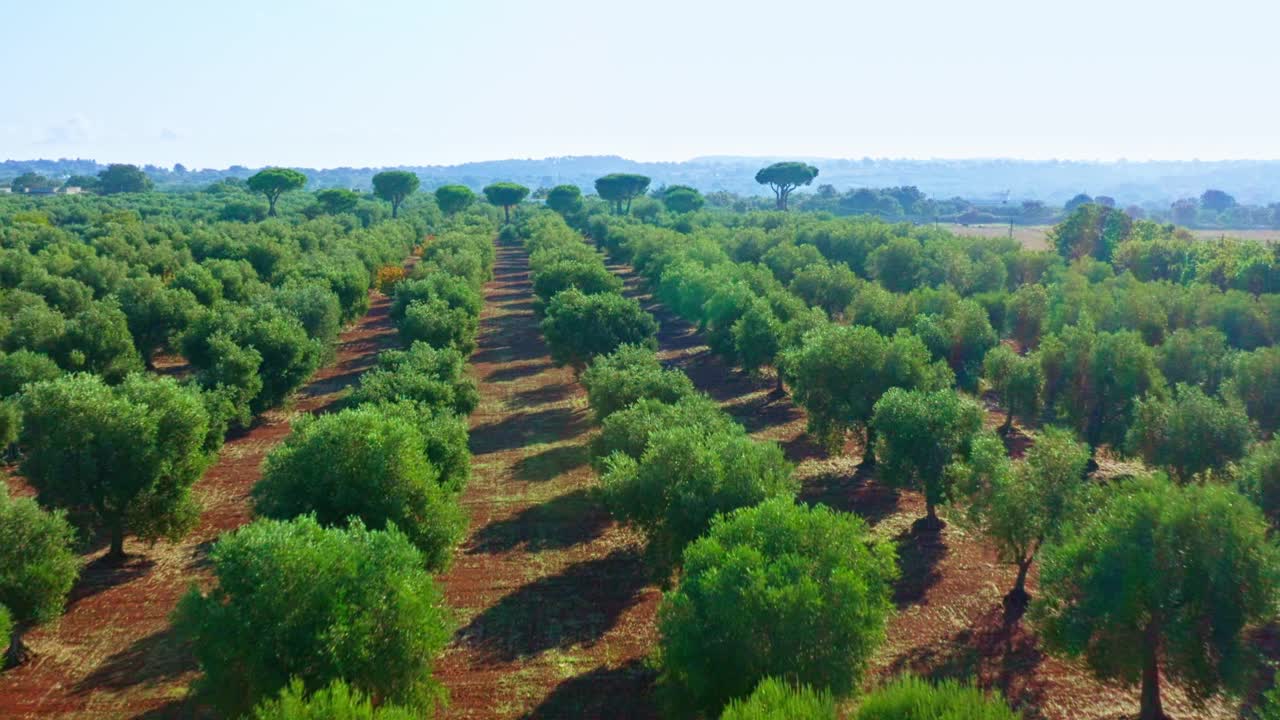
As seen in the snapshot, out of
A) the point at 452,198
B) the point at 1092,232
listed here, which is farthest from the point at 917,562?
the point at 452,198

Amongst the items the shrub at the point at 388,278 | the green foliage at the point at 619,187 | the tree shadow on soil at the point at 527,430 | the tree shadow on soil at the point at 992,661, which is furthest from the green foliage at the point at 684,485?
the green foliage at the point at 619,187

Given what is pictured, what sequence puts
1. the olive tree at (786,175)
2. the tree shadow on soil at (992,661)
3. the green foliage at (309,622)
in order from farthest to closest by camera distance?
1. the olive tree at (786,175)
2. the tree shadow on soil at (992,661)
3. the green foliage at (309,622)

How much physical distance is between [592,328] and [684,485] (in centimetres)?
2945

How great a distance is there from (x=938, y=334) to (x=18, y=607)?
5092 cm

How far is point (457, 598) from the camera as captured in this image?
30188 mm

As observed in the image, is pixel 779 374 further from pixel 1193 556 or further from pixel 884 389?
pixel 1193 556

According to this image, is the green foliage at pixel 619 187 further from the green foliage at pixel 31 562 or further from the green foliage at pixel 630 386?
the green foliage at pixel 31 562

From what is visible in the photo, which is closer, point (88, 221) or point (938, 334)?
point (938, 334)

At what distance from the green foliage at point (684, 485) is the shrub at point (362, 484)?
22.6ft

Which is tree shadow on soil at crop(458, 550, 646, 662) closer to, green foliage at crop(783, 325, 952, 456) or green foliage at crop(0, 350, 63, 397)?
green foliage at crop(783, 325, 952, 456)

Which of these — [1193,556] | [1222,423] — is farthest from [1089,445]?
[1193,556]

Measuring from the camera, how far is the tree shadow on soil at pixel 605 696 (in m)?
23.2

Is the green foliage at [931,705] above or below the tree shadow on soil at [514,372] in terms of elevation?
above

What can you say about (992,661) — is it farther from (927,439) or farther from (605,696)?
(605,696)
